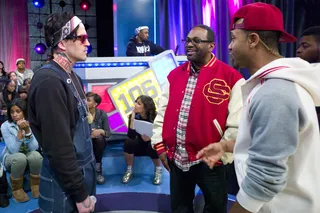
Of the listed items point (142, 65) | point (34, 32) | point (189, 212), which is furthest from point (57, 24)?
→ point (34, 32)

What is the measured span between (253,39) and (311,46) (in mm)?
1324

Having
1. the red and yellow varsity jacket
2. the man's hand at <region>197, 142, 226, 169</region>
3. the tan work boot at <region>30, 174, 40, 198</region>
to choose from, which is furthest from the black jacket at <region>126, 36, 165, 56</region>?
the man's hand at <region>197, 142, 226, 169</region>

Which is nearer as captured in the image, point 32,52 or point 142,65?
point 142,65

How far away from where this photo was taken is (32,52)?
417 inches

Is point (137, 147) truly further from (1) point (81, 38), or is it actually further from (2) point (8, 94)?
(2) point (8, 94)

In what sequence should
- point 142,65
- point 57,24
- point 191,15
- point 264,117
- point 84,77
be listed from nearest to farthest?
1. point 264,117
2. point 57,24
3. point 84,77
4. point 142,65
5. point 191,15

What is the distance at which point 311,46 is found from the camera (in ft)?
7.40

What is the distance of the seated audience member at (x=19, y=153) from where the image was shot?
330cm

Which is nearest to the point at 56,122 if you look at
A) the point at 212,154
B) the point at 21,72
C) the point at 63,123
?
the point at 63,123

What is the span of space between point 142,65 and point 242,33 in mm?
3796

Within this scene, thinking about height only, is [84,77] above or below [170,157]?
above

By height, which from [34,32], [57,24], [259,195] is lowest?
[259,195]

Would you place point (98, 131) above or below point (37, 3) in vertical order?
below

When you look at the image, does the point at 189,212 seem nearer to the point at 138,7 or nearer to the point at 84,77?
the point at 84,77
